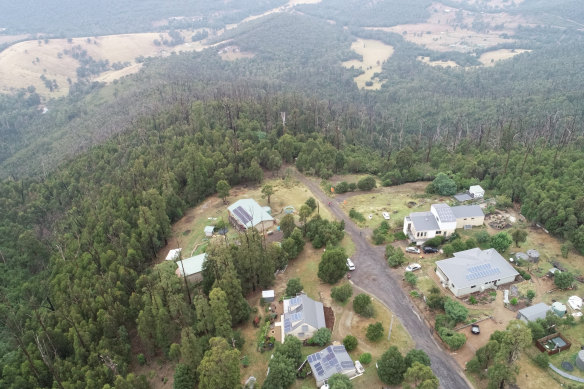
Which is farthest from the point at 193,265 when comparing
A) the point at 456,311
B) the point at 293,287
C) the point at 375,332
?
the point at 456,311

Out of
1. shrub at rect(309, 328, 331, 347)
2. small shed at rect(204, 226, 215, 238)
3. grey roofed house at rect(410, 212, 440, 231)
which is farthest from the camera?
small shed at rect(204, 226, 215, 238)

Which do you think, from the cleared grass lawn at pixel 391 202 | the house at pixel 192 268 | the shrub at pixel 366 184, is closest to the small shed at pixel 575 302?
the cleared grass lawn at pixel 391 202

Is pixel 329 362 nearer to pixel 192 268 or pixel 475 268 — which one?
pixel 475 268

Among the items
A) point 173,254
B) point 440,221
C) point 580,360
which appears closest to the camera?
point 580,360

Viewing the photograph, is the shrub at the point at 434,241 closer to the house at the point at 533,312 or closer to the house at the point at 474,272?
the house at the point at 474,272

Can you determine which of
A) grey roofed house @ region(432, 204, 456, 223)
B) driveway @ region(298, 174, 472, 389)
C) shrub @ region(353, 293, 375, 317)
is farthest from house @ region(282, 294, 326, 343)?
grey roofed house @ region(432, 204, 456, 223)

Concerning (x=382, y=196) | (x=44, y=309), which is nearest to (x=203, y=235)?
(x=44, y=309)

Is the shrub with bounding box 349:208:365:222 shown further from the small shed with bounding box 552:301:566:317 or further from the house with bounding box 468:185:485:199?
the small shed with bounding box 552:301:566:317
